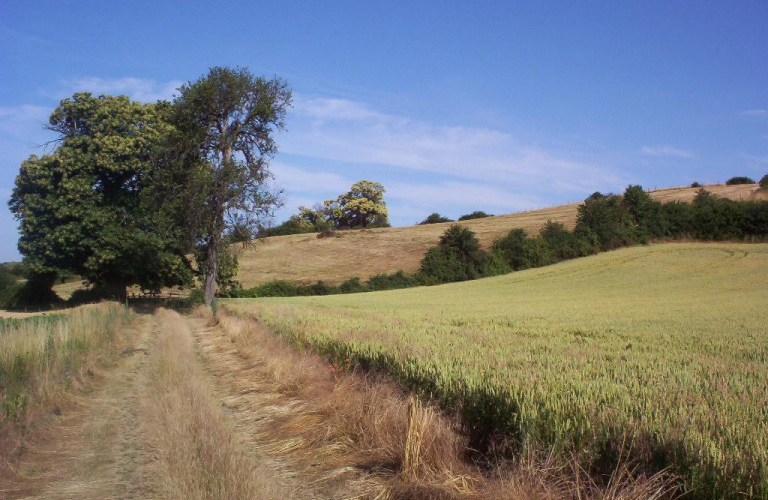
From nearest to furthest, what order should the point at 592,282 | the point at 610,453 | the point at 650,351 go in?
the point at 610,453
the point at 650,351
the point at 592,282

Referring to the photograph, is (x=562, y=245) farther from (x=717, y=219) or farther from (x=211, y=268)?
(x=211, y=268)

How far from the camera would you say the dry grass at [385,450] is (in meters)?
4.03

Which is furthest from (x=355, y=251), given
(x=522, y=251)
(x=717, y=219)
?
(x=717, y=219)

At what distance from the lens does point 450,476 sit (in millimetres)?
4617

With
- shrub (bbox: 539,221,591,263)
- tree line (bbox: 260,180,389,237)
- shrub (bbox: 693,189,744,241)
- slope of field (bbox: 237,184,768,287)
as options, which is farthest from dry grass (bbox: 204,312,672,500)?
tree line (bbox: 260,180,389,237)

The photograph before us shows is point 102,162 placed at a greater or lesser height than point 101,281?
greater

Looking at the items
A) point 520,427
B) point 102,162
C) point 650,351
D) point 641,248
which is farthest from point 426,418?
point 641,248

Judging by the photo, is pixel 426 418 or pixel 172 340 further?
pixel 172 340

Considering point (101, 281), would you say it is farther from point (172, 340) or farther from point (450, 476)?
point (450, 476)

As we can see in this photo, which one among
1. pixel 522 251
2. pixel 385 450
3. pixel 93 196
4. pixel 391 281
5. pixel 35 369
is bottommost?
pixel 391 281

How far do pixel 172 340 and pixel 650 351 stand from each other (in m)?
12.2

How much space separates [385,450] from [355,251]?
62538 millimetres

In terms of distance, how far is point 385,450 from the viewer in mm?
5535

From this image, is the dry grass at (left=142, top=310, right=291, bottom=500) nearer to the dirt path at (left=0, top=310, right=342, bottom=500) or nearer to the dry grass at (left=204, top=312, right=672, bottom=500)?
the dirt path at (left=0, top=310, right=342, bottom=500)
